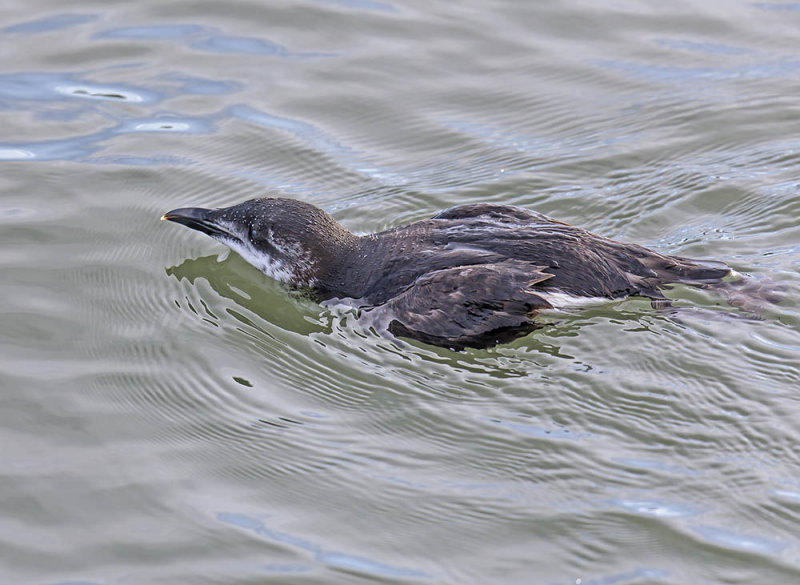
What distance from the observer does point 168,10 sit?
1255cm

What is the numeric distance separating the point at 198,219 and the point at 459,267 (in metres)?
2.29

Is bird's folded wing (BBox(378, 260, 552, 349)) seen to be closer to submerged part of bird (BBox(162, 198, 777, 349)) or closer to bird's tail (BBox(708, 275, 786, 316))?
submerged part of bird (BBox(162, 198, 777, 349))

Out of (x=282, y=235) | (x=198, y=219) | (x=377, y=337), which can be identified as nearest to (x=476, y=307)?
(x=377, y=337)

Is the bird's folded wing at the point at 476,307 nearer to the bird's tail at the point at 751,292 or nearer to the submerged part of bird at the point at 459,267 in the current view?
the submerged part of bird at the point at 459,267

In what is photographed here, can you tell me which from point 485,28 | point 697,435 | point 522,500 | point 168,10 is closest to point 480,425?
point 522,500

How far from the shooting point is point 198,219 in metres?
8.75

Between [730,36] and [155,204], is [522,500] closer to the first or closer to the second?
[155,204]

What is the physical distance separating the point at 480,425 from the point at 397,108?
195 inches

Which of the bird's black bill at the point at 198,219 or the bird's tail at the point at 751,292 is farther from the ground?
the bird's tail at the point at 751,292

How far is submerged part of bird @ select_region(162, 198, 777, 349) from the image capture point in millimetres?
7539

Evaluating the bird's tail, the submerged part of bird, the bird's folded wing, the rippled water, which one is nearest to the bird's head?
the submerged part of bird

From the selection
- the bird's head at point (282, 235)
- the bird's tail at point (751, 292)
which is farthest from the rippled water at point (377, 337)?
the bird's head at point (282, 235)

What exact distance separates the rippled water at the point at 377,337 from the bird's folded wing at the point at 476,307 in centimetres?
12

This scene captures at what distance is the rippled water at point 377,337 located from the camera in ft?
19.9
